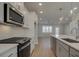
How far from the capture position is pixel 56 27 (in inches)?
744

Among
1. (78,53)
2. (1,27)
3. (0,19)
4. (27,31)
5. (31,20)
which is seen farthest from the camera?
(31,20)

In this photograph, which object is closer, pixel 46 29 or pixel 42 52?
pixel 42 52

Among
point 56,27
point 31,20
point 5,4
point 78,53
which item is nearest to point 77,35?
point 78,53

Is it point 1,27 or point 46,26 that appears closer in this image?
point 1,27

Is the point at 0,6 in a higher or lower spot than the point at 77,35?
higher

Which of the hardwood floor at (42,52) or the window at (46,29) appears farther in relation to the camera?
the window at (46,29)

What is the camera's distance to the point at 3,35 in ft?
10.4

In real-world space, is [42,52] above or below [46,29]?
below

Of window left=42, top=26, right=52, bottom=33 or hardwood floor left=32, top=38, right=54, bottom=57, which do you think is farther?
window left=42, top=26, right=52, bottom=33

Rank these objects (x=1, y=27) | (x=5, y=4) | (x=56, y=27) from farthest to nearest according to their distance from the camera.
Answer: (x=56, y=27) → (x=1, y=27) → (x=5, y=4)

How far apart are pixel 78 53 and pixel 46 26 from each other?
18291 mm

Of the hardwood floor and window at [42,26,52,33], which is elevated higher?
window at [42,26,52,33]

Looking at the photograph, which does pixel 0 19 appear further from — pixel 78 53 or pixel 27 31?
pixel 27 31

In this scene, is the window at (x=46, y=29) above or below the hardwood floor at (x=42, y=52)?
above
